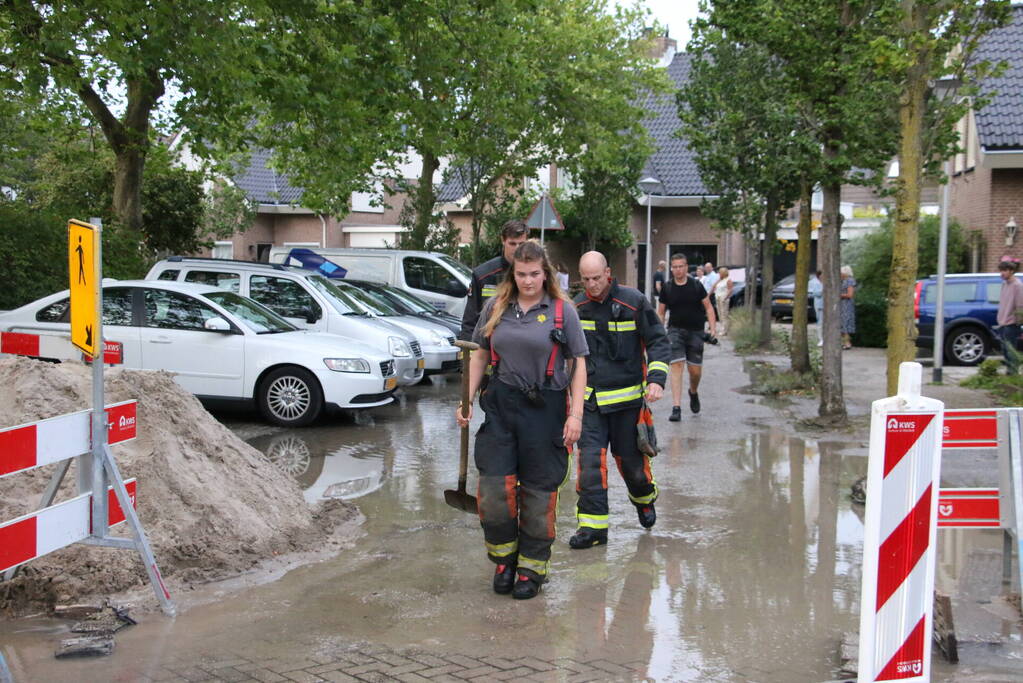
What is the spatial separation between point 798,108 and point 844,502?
17.4 feet

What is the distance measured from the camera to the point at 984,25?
29.5 feet

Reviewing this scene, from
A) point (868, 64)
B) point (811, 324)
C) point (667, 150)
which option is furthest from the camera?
point (667, 150)

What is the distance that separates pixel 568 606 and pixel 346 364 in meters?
6.25

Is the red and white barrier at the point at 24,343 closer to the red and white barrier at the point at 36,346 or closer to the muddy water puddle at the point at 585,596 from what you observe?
the red and white barrier at the point at 36,346

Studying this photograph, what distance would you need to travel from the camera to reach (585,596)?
586cm

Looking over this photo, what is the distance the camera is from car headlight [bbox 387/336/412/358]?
1307 cm

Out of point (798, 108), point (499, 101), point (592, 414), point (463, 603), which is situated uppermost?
point (499, 101)

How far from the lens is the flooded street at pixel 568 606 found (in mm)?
4789

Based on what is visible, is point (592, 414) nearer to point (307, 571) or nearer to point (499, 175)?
point (307, 571)

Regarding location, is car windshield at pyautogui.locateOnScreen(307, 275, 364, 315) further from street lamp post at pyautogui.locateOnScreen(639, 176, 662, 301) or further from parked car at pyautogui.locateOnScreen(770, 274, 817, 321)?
parked car at pyautogui.locateOnScreen(770, 274, 817, 321)

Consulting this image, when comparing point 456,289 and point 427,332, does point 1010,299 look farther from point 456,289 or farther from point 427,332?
point 456,289

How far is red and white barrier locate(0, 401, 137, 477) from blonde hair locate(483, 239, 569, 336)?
194cm

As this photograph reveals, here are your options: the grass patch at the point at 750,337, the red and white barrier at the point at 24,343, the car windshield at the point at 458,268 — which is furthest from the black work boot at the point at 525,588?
the grass patch at the point at 750,337

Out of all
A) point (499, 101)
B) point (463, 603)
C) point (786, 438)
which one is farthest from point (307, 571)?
point (499, 101)
